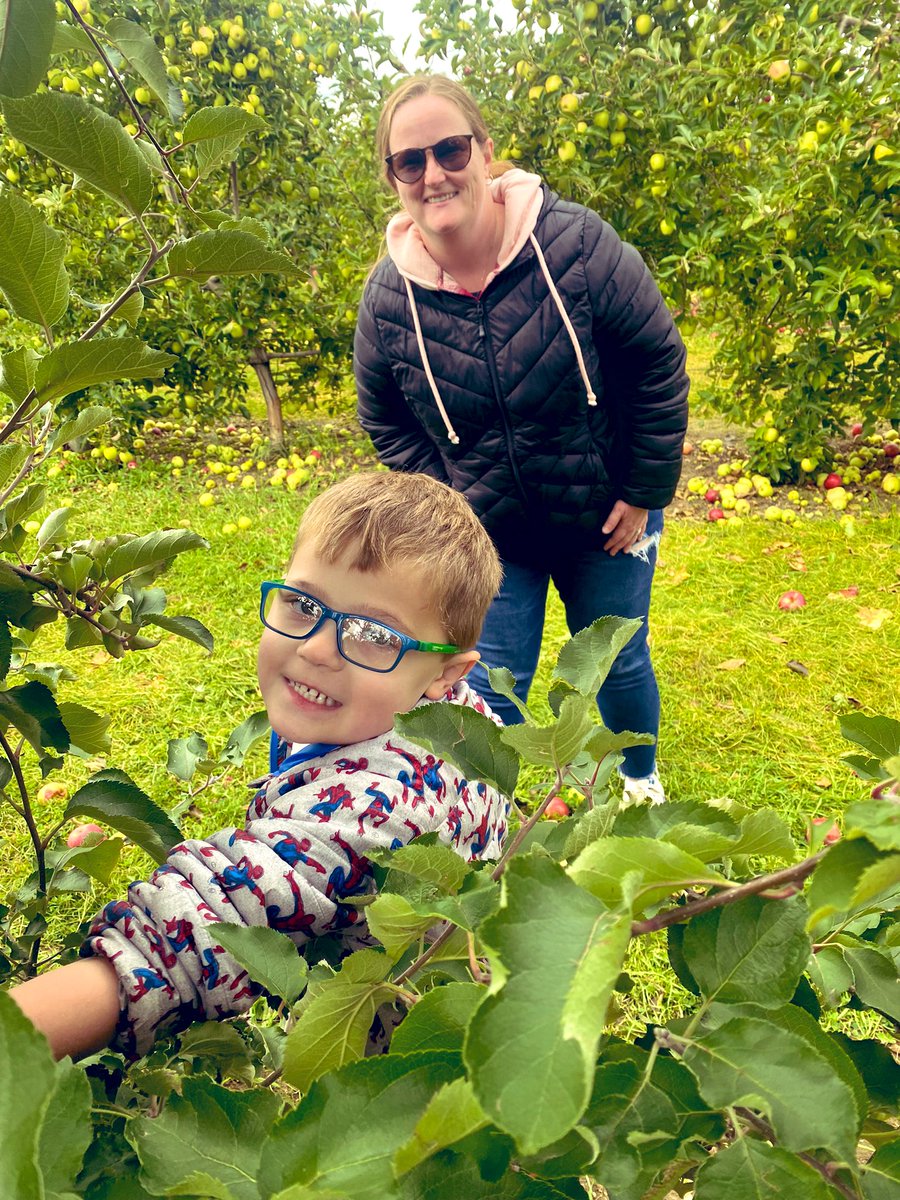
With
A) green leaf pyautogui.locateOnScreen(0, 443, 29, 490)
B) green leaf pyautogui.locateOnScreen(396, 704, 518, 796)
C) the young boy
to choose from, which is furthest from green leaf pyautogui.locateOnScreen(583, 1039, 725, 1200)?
green leaf pyautogui.locateOnScreen(0, 443, 29, 490)

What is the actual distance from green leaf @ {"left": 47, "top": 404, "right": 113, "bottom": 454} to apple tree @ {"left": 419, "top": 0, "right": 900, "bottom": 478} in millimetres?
3611

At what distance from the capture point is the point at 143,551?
37.6 inches

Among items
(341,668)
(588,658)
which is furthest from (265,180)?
(588,658)

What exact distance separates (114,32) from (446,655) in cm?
79

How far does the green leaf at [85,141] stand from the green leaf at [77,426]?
0.82 ft

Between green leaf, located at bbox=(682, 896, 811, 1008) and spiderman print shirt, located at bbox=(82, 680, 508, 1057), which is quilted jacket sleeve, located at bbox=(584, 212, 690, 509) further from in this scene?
green leaf, located at bbox=(682, 896, 811, 1008)

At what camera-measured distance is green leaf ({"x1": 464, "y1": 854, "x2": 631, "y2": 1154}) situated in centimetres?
27

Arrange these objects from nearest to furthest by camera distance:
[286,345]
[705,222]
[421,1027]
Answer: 1. [421,1027]
2. [705,222]
3. [286,345]

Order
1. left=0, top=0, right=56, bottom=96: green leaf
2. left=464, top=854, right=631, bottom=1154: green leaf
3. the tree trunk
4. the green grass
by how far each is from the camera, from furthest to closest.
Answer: the tree trunk, the green grass, left=0, top=0, right=56, bottom=96: green leaf, left=464, top=854, right=631, bottom=1154: green leaf

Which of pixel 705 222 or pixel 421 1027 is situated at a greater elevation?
pixel 705 222

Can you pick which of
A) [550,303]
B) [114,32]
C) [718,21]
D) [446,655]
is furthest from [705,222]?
[114,32]

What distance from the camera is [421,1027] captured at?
1.42 ft

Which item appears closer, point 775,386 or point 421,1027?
point 421,1027

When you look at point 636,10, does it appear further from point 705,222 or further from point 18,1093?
point 18,1093
